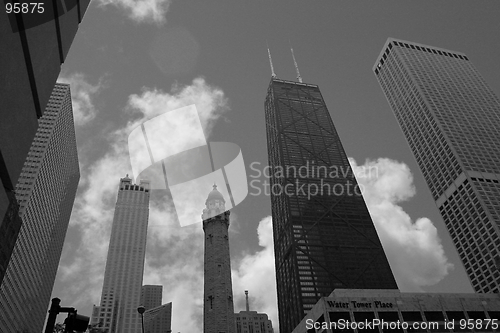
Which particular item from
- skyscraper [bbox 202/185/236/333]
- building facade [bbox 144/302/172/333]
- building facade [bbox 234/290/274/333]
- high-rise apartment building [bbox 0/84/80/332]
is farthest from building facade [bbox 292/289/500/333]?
building facade [bbox 234/290/274/333]

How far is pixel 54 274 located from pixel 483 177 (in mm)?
189878

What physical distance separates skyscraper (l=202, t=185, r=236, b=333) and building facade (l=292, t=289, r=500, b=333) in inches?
706

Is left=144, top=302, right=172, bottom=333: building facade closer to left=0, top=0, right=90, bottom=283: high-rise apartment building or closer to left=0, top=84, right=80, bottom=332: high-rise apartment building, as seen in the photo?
left=0, top=84, right=80, bottom=332: high-rise apartment building

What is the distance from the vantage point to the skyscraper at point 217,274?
7875cm

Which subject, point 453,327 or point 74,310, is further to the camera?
point 453,327

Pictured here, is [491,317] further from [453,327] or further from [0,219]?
[0,219]

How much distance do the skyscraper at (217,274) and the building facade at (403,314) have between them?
706 inches

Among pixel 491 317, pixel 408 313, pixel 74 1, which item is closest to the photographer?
pixel 74 1

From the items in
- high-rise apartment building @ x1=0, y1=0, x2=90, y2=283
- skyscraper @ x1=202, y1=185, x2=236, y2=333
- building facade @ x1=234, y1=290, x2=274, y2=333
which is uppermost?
building facade @ x1=234, y1=290, x2=274, y2=333

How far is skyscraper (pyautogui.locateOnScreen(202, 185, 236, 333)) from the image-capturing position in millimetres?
78750

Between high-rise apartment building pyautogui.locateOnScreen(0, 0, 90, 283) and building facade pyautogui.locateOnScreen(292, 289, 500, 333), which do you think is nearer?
high-rise apartment building pyautogui.locateOnScreen(0, 0, 90, 283)

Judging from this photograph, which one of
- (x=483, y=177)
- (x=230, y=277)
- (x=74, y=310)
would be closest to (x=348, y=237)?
(x=483, y=177)

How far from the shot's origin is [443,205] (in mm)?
198125

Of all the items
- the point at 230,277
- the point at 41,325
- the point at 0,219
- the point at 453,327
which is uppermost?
the point at 41,325
